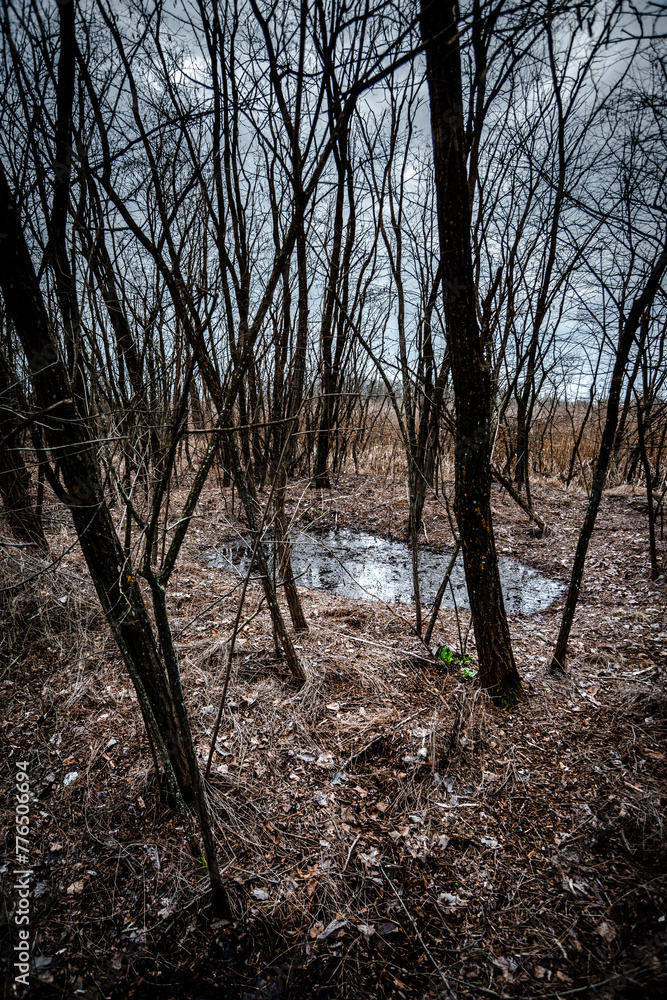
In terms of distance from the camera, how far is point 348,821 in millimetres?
2123

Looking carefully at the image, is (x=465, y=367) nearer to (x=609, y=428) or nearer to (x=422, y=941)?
(x=609, y=428)

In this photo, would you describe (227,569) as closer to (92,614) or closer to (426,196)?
(92,614)

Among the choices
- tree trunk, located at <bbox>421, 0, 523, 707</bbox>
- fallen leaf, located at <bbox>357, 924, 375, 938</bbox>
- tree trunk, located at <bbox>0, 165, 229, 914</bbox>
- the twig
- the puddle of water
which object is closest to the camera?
tree trunk, located at <bbox>0, 165, 229, 914</bbox>

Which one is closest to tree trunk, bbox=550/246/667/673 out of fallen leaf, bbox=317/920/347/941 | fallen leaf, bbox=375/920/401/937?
fallen leaf, bbox=375/920/401/937

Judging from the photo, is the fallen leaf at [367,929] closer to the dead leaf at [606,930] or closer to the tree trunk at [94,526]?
the tree trunk at [94,526]

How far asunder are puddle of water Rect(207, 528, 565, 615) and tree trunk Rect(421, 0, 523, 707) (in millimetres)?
1671

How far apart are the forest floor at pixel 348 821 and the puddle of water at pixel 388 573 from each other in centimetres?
137

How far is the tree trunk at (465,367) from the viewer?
7.28 ft

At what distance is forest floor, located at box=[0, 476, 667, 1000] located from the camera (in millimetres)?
1621

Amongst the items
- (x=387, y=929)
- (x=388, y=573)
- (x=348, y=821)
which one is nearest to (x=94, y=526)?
(x=348, y=821)

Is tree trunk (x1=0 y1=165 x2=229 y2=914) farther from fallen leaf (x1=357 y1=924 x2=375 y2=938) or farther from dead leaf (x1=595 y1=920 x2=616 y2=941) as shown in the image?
dead leaf (x1=595 y1=920 x2=616 y2=941)

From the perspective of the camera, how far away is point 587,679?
116 inches

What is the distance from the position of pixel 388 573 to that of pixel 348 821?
11.9 feet

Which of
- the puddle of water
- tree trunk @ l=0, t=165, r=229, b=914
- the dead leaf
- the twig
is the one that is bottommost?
the twig
